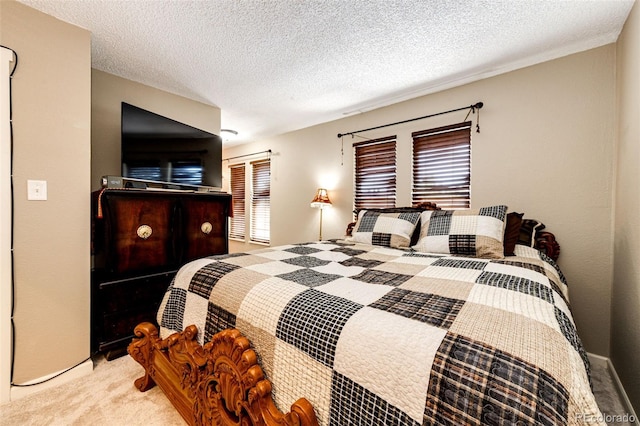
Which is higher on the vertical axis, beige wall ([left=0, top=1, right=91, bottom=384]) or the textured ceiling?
the textured ceiling

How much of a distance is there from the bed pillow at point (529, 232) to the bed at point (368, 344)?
0.53 m

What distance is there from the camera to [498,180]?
91.7 inches

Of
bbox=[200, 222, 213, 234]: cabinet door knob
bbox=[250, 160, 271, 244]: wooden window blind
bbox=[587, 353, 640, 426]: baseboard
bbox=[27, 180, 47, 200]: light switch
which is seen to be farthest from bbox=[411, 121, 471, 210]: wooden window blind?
bbox=[27, 180, 47, 200]: light switch

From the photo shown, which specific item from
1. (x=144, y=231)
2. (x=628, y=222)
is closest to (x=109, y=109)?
(x=144, y=231)

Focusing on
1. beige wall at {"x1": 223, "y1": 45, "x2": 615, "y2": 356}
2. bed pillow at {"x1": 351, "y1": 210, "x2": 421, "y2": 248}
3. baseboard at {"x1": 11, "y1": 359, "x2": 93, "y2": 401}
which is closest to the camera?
baseboard at {"x1": 11, "y1": 359, "x2": 93, "y2": 401}

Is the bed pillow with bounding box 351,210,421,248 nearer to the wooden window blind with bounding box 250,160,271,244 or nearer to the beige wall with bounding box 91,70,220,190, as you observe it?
the wooden window blind with bounding box 250,160,271,244

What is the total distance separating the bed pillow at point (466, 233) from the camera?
69.6 inches

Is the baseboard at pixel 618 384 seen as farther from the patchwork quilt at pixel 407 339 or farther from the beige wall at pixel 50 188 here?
the beige wall at pixel 50 188

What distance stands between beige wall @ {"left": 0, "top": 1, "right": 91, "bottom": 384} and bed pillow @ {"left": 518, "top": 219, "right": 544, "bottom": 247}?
132 inches

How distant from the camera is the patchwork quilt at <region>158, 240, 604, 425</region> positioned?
56cm

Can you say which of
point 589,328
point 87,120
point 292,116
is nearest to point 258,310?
point 87,120

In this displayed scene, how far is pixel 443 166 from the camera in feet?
8.66

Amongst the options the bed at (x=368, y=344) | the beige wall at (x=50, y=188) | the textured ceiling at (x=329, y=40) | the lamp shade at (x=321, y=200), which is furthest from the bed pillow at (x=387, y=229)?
the beige wall at (x=50, y=188)

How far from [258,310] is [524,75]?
2815 mm
